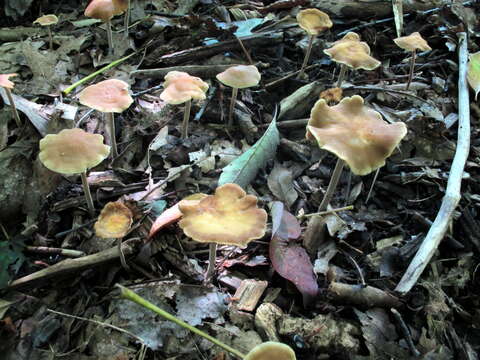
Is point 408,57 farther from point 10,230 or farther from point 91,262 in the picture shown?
point 10,230

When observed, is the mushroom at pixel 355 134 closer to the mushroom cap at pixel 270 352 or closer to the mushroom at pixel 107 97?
the mushroom cap at pixel 270 352

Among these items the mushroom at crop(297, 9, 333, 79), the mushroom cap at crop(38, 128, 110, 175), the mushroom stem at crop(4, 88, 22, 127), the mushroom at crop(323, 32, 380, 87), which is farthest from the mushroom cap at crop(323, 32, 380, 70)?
the mushroom stem at crop(4, 88, 22, 127)

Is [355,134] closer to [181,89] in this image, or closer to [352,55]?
[352,55]

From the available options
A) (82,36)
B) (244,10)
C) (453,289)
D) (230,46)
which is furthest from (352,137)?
(82,36)

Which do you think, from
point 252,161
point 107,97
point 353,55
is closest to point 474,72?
point 353,55

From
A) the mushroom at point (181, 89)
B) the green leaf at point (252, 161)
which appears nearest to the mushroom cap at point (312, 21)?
the green leaf at point (252, 161)

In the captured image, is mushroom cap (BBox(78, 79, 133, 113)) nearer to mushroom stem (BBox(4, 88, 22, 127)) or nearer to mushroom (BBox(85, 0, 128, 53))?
mushroom stem (BBox(4, 88, 22, 127))
